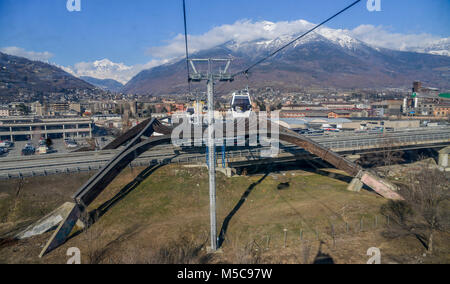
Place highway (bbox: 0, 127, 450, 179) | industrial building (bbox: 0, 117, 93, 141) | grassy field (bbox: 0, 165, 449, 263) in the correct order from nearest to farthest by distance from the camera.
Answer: grassy field (bbox: 0, 165, 449, 263), highway (bbox: 0, 127, 450, 179), industrial building (bbox: 0, 117, 93, 141)

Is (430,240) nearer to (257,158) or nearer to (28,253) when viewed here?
(257,158)

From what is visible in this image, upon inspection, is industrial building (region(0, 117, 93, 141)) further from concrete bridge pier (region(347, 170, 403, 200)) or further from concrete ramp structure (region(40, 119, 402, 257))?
concrete bridge pier (region(347, 170, 403, 200))

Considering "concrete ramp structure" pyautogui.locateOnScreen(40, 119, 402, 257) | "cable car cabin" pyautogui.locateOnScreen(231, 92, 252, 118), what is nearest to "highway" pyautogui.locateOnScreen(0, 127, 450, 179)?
"concrete ramp structure" pyautogui.locateOnScreen(40, 119, 402, 257)

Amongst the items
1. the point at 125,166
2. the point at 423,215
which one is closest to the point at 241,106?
the point at 125,166

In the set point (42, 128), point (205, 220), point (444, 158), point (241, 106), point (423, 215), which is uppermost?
point (241, 106)

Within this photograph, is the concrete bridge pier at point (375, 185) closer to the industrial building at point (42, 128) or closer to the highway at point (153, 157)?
the highway at point (153, 157)

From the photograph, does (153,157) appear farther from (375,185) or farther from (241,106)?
(375,185)
